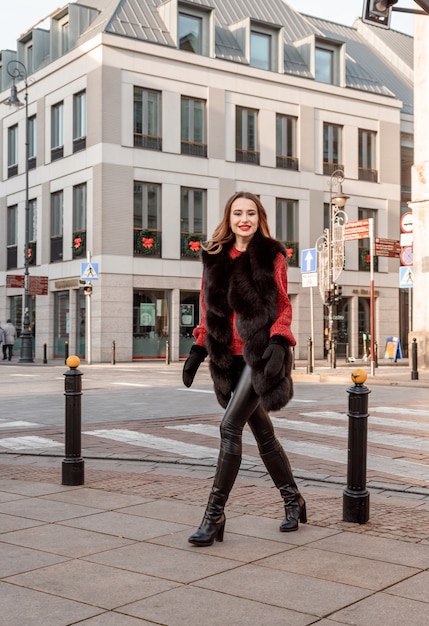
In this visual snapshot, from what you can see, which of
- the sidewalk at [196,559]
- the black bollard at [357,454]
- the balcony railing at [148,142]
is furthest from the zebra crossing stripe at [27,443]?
the balcony railing at [148,142]

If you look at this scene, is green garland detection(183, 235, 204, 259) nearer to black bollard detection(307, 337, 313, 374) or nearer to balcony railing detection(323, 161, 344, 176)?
balcony railing detection(323, 161, 344, 176)

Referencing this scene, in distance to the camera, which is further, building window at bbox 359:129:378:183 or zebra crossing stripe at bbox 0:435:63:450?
building window at bbox 359:129:378:183

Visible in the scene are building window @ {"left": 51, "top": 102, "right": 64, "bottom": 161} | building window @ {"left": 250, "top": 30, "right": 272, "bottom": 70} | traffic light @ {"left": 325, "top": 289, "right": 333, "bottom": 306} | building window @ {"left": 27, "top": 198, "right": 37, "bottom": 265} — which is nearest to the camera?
traffic light @ {"left": 325, "top": 289, "right": 333, "bottom": 306}

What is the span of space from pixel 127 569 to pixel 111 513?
1330mm

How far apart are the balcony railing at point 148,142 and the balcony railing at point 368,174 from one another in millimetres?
10470

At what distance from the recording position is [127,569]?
4.24 m

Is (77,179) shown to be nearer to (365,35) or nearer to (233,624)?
(365,35)

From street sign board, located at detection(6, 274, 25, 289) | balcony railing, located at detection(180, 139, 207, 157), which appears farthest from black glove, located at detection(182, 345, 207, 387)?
street sign board, located at detection(6, 274, 25, 289)

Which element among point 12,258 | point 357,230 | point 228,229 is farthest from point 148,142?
point 228,229

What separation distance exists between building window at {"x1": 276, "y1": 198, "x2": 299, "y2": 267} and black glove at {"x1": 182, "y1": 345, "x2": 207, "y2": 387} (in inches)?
1249

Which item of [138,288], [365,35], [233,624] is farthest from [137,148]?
[233,624]

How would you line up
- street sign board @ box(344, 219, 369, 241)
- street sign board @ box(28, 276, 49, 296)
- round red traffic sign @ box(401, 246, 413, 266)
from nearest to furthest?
street sign board @ box(344, 219, 369, 241) < round red traffic sign @ box(401, 246, 413, 266) < street sign board @ box(28, 276, 49, 296)

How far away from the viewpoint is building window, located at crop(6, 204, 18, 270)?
38.8m

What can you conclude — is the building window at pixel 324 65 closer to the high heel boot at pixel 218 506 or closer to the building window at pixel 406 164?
the building window at pixel 406 164
